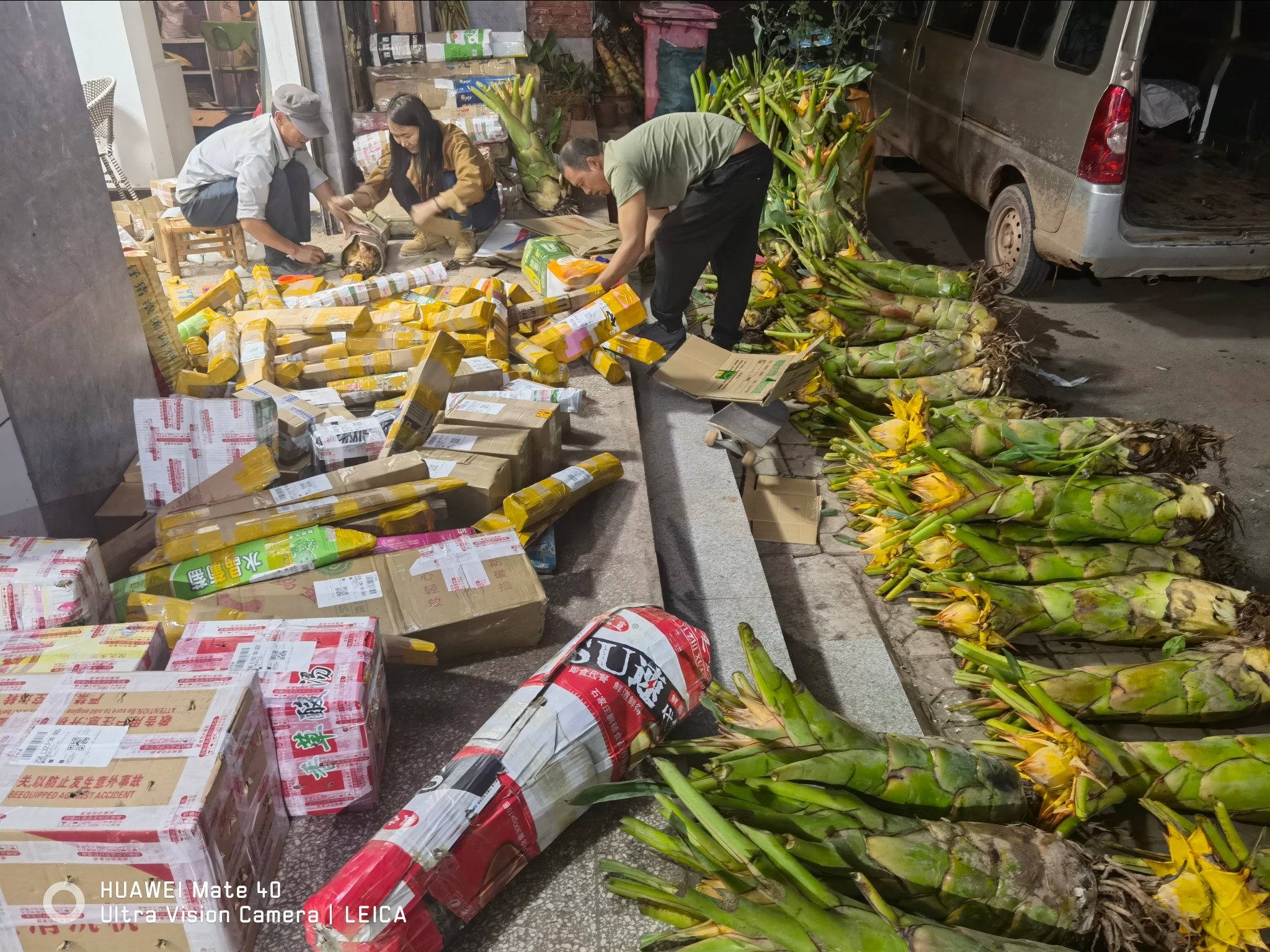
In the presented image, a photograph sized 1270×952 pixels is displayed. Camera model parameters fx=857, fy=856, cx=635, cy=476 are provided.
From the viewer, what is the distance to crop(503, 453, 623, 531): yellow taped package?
9.36 ft

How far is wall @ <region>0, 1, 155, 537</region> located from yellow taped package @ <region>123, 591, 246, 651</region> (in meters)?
0.58

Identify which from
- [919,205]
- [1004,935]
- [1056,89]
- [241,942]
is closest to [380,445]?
[241,942]

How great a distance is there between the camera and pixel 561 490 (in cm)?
306

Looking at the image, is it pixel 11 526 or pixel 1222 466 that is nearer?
pixel 11 526

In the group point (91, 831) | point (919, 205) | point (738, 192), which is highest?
point (738, 192)

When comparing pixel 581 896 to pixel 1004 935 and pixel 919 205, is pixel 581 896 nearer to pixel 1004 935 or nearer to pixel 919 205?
pixel 1004 935

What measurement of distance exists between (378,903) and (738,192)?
3.84 m

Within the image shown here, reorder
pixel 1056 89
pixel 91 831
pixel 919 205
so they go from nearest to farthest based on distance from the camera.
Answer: pixel 91 831
pixel 1056 89
pixel 919 205

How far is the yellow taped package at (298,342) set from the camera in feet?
13.3

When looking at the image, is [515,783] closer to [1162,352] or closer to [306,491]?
[306,491]

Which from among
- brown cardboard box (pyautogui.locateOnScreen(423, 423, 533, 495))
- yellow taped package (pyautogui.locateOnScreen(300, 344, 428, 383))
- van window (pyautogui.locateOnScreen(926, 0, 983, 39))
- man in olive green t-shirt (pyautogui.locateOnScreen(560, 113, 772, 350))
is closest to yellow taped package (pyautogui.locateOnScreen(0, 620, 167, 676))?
brown cardboard box (pyautogui.locateOnScreen(423, 423, 533, 495))

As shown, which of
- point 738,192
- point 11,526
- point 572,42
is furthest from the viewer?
point 572,42

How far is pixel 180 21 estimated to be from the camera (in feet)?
38.4

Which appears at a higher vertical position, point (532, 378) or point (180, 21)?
point (180, 21)
